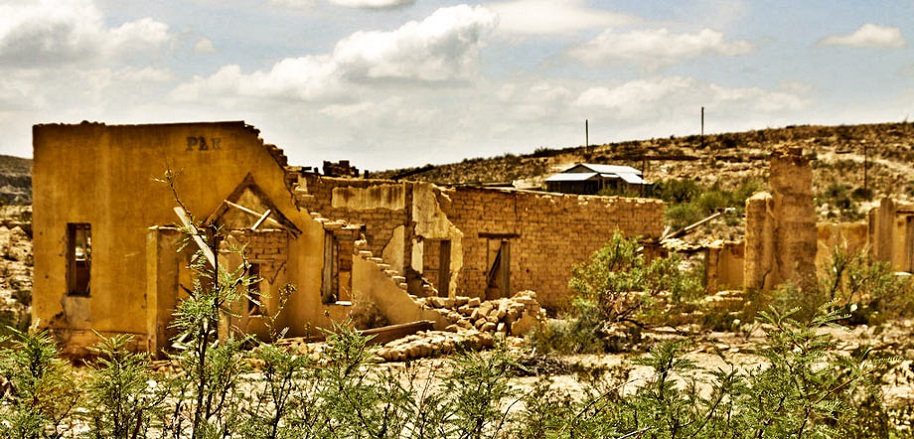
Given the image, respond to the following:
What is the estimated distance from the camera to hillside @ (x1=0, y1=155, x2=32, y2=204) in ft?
179

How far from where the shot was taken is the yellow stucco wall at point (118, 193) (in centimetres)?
1557

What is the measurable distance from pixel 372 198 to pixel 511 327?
3730 mm

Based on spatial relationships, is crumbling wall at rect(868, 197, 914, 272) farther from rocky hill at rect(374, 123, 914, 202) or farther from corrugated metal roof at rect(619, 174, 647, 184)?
rocky hill at rect(374, 123, 914, 202)

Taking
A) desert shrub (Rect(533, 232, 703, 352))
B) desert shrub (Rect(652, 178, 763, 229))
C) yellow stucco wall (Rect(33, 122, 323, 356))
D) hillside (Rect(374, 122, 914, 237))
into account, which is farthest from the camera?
hillside (Rect(374, 122, 914, 237))

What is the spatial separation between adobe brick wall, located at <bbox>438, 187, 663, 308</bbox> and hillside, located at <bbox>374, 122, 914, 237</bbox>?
17948mm

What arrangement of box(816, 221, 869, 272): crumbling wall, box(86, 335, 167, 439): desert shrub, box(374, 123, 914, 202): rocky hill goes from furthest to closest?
box(374, 123, 914, 202): rocky hill
box(816, 221, 869, 272): crumbling wall
box(86, 335, 167, 439): desert shrub

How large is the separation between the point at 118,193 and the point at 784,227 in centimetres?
1353

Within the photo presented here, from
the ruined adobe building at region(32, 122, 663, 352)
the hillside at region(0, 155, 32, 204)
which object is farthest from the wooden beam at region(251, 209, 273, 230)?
the hillside at region(0, 155, 32, 204)

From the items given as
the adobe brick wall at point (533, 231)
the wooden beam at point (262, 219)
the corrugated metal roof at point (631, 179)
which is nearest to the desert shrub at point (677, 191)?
the corrugated metal roof at point (631, 179)

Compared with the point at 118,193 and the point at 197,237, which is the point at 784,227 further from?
the point at 118,193

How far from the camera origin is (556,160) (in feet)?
187

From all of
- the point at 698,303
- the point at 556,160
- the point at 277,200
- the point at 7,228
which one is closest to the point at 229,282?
the point at 277,200

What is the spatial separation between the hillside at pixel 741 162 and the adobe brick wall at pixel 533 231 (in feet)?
58.9

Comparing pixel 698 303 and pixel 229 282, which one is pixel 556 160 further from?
pixel 229 282
